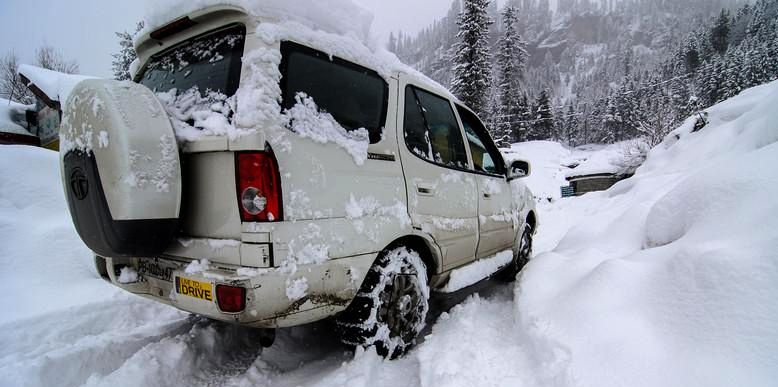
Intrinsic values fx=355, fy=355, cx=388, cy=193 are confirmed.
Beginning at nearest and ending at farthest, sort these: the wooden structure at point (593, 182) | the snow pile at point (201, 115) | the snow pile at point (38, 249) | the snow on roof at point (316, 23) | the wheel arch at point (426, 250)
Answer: the snow pile at point (201, 115), the snow on roof at point (316, 23), the wheel arch at point (426, 250), the snow pile at point (38, 249), the wooden structure at point (593, 182)

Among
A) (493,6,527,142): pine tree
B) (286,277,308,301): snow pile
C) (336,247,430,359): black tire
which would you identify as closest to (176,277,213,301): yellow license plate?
(286,277,308,301): snow pile

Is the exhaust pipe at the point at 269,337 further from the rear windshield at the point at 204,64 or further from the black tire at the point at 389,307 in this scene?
the rear windshield at the point at 204,64

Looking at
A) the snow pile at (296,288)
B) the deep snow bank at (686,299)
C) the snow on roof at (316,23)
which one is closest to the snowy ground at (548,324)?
the deep snow bank at (686,299)

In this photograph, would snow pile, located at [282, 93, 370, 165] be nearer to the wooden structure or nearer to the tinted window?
the tinted window

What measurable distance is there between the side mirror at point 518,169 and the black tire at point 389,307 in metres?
2.10

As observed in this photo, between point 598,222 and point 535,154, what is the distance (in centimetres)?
3290

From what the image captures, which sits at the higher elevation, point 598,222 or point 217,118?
point 217,118

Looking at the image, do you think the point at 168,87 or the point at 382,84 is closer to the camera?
the point at 168,87

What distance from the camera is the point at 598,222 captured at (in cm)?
423

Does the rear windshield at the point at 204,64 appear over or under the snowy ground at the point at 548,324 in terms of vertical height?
over

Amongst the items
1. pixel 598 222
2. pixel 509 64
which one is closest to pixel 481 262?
pixel 598 222

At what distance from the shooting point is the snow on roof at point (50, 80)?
41.6 ft

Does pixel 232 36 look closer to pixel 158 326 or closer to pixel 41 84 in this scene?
pixel 158 326

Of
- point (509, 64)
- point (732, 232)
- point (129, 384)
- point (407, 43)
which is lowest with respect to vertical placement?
point (129, 384)
